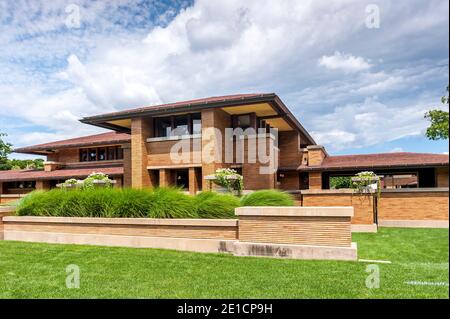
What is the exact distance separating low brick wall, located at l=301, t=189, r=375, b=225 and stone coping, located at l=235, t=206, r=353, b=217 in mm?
7841

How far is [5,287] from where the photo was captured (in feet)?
18.8

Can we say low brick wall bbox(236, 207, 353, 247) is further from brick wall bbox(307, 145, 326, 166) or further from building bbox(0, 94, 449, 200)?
brick wall bbox(307, 145, 326, 166)

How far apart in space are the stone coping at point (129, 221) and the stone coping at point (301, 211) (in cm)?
61

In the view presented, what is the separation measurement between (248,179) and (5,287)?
615 inches

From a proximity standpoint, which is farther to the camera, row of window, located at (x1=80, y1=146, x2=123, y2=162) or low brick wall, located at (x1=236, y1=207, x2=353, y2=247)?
row of window, located at (x1=80, y1=146, x2=123, y2=162)

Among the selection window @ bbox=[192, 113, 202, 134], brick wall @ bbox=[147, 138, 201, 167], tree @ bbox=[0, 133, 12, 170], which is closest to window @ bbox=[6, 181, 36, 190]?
tree @ bbox=[0, 133, 12, 170]

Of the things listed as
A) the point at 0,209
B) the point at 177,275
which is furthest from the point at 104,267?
the point at 0,209

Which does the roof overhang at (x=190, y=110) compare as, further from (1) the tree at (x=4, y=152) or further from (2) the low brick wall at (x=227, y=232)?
(1) the tree at (x=4, y=152)

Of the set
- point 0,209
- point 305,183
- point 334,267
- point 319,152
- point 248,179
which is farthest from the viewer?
point 305,183

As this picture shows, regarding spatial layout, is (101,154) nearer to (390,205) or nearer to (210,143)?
(210,143)

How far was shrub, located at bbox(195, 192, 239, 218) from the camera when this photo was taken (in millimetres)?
9672

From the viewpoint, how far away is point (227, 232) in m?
8.92
